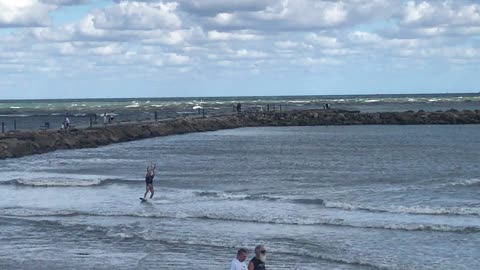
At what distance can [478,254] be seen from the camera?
19109mm

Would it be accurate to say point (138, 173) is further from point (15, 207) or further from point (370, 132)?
point (370, 132)

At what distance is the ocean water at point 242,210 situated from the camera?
63.1 ft

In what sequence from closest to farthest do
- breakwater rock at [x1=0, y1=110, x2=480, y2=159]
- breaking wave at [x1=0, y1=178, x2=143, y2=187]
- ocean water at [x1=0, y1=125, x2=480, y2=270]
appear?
1. ocean water at [x1=0, y1=125, x2=480, y2=270]
2. breaking wave at [x1=0, y1=178, x2=143, y2=187]
3. breakwater rock at [x1=0, y1=110, x2=480, y2=159]

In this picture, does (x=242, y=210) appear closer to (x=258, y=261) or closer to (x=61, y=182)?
(x=61, y=182)

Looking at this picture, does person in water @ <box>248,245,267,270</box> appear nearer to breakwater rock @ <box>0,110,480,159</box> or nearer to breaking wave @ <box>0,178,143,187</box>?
breaking wave @ <box>0,178,143,187</box>

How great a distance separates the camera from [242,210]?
26.0m

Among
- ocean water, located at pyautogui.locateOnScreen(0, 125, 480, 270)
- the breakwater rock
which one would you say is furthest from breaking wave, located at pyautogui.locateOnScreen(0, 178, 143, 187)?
the breakwater rock

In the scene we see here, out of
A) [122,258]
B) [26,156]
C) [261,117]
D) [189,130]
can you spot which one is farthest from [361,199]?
[261,117]

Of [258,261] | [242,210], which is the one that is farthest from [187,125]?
[258,261]

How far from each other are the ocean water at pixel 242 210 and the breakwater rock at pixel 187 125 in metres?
2.16

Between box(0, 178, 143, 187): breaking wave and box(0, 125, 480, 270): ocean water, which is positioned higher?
box(0, 178, 143, 187): breaking wave

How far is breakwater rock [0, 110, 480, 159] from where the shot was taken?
5035 cm

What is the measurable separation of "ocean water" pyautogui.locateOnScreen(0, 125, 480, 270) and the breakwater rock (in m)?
2.16

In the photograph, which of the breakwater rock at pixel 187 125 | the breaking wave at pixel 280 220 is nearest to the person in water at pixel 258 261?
the breaking wave at pixel 280 220
